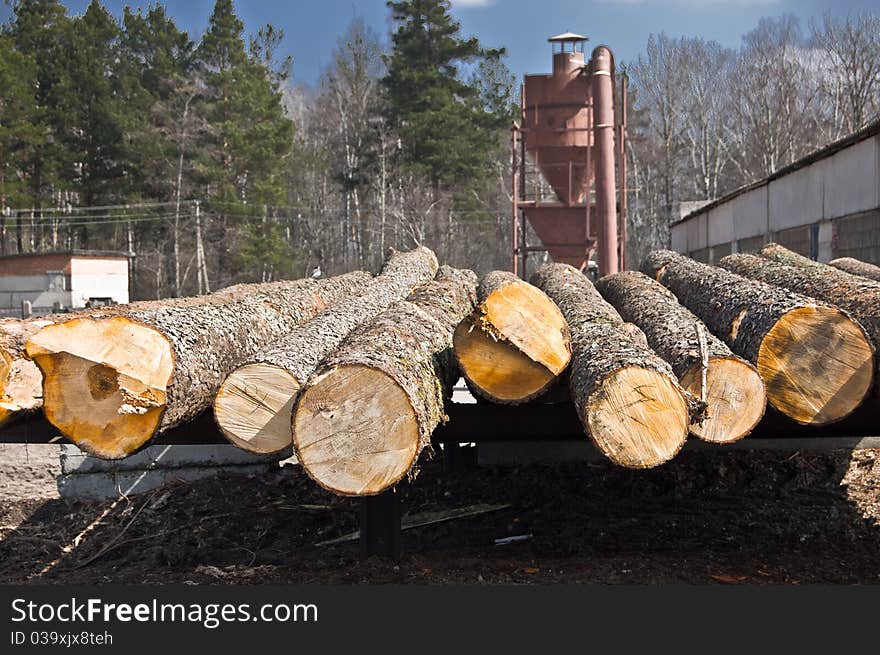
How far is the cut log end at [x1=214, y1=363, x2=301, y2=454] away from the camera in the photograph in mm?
4234

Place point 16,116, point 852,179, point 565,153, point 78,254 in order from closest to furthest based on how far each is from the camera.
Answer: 1. point 852,179
2. point 565,153
3. point 78,254
4. point 16,116

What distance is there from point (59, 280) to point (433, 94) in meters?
15.6

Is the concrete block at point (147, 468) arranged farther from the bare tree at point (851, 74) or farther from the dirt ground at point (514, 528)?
the bare tree at point (851, 74)

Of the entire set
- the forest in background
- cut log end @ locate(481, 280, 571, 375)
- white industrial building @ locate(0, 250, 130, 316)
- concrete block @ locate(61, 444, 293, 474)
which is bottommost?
concrete block @ locate(61, 444, 293, 474)

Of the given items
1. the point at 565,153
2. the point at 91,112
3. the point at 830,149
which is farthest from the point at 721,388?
the point at 91,112

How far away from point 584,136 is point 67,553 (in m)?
13.2

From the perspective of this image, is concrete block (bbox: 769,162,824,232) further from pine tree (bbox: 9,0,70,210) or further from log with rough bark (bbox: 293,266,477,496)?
pine tree (bbox: 9,0,70,210)

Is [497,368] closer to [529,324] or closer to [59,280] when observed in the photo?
[529,324]

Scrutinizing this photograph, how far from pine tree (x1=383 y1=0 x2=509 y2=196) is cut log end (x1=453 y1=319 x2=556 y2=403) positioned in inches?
1169

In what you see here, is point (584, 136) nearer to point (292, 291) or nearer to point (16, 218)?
point (292, 291)

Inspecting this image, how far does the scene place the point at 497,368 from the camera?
178 inches

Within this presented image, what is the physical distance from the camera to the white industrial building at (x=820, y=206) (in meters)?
10.7

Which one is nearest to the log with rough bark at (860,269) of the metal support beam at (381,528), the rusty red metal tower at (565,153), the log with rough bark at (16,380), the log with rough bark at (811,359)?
the log with rough bark at (811,359)

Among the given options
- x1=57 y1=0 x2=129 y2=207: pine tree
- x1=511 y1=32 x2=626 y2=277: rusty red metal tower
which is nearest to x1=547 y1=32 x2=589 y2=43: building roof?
x1=511 y1=32 x2=626 y2=277: rusty red metal tower
